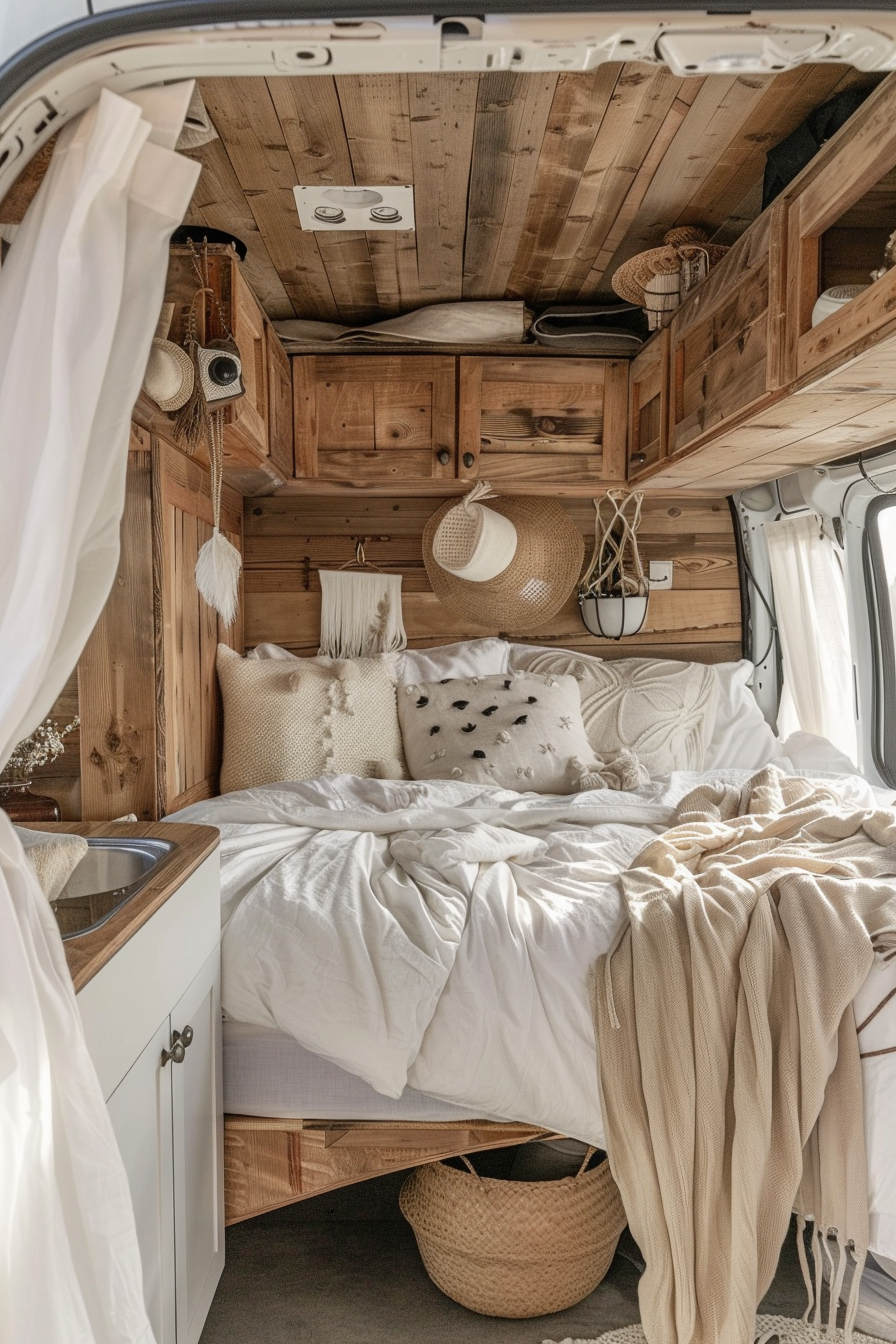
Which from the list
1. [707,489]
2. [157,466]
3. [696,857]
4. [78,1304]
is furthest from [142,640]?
[707,489]

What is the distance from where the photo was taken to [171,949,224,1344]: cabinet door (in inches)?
58.3

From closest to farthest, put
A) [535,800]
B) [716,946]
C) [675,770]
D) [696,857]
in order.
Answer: [716,946] → [696,857] → [535,800] → [675,770]

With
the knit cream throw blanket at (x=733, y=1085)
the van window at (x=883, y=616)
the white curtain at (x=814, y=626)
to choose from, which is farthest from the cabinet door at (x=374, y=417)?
the knit cream throw blanket at (x=733, y=1085)

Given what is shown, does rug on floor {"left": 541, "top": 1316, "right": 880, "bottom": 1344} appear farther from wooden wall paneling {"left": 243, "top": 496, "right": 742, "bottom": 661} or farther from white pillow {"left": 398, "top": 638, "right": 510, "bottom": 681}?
wooden wall paneling {"left": 243, "top": 496, "right": 742, "bottom": 661}

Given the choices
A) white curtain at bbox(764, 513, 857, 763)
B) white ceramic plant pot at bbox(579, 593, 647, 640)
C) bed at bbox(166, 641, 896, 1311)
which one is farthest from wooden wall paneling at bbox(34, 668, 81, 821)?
white curtain at bbox(764, 513, 857, 763)

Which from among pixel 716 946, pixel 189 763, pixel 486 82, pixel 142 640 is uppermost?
pixel 486 82

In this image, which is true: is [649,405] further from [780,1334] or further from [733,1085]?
[780,1334]

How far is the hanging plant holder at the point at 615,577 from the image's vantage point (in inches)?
135

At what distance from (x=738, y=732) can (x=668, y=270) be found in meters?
1.45

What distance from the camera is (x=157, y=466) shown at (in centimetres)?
227

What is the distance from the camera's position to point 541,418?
Answer: 315 centimetres

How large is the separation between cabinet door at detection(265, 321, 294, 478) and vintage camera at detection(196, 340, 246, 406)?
57 centimetres

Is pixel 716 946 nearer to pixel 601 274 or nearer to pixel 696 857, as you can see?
pixel 696 857

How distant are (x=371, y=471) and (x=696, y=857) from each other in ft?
5.47
